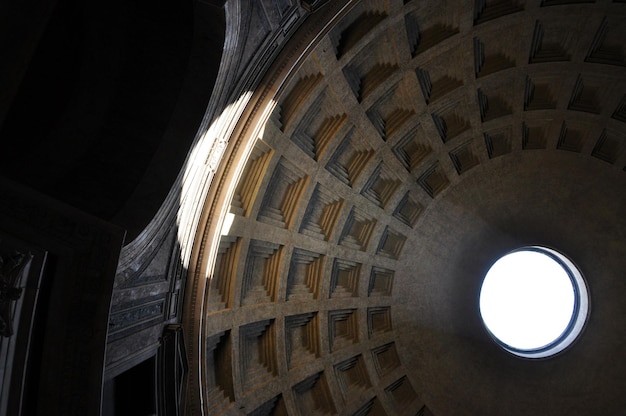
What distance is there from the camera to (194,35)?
753 centimetres

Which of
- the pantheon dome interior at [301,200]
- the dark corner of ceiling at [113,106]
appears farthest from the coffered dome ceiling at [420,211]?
the dark corner of ceiling at [113,106]

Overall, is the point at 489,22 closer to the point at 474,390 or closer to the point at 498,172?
the point at 498,172

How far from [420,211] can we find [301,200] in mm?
5449

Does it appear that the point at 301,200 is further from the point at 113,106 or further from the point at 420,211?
the point at 113,106

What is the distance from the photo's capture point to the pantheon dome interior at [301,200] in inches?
250

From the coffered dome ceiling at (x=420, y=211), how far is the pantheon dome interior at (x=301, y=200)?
0.07m

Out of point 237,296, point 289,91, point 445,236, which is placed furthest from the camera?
point 445,236

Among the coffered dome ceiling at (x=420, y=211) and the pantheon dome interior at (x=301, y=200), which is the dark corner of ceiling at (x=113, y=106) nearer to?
the pantheon dome interior at (x=301, y=200)

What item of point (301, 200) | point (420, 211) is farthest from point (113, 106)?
point (420, 211)

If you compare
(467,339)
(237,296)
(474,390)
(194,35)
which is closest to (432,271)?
(467,339)

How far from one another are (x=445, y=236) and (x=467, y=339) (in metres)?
4.13

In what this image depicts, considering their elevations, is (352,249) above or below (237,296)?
above

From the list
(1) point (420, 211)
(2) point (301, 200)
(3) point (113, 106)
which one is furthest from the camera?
(1) point (420, 211)

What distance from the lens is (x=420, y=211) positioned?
17.6 meters
